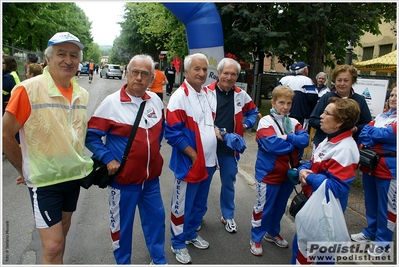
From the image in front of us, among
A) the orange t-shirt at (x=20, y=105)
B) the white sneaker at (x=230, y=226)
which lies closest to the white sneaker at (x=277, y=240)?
the white sneaker at (x=230, y=226)

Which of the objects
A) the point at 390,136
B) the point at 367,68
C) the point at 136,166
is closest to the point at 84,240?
the point at 136,166

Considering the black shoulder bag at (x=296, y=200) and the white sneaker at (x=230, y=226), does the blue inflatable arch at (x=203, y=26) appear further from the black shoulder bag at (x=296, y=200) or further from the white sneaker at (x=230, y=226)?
the black shoulder bag at (x=296, y=200)

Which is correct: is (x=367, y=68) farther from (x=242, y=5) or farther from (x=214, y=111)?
(x=214, y=111)

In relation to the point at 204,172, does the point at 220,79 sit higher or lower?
higher

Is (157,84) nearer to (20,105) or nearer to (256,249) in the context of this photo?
(256,249)

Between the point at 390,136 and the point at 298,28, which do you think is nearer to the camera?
the point at 390,136

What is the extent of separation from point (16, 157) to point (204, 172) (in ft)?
5.27

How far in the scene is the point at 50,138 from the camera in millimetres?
2162

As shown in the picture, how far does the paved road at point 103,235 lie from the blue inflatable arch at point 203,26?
4.17 m

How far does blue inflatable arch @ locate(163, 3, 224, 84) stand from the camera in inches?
283

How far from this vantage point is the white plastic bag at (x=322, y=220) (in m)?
2.31

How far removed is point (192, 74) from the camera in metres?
2.98

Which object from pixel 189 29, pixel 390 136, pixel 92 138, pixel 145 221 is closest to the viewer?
pixel 92 138

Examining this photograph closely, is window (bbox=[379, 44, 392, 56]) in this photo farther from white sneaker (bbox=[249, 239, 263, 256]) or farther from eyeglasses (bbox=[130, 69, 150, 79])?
eyeglasses (bbox=[130, 69, 150, 79])
